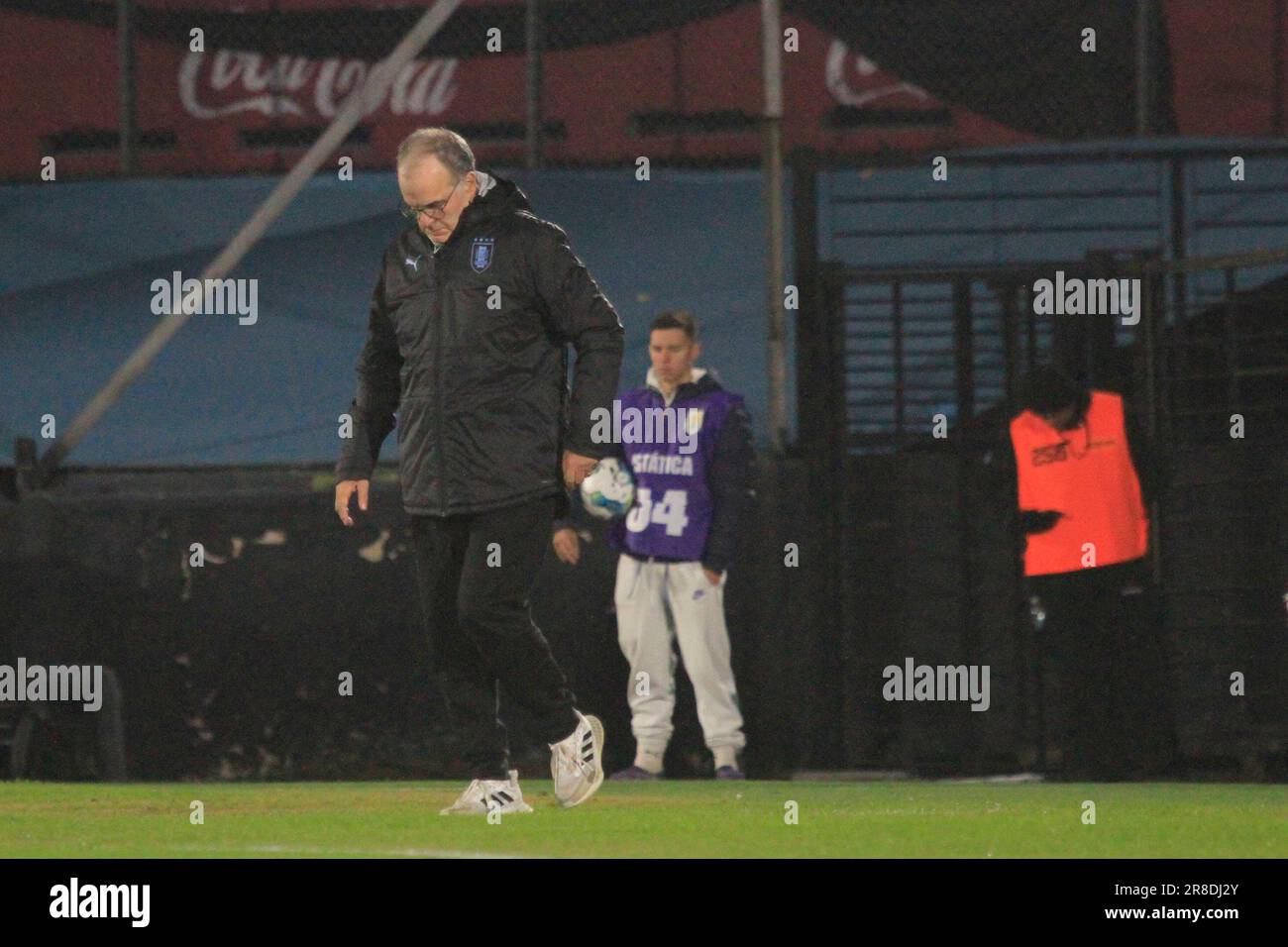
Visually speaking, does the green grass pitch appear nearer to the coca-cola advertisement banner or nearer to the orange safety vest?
the orange safety vest

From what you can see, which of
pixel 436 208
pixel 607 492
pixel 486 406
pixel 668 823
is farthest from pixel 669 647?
pixel 436 208

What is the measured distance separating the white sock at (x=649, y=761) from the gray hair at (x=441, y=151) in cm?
440

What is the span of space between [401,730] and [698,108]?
11.1 feet

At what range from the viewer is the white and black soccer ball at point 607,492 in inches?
459

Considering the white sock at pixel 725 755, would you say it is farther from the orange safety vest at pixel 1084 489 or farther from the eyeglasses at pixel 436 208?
the eyeglasses at pixel 436 208

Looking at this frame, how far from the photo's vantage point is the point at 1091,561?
11625 mm

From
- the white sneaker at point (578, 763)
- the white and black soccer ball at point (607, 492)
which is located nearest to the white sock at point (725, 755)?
the white and black soccer ball at point (607, 492)

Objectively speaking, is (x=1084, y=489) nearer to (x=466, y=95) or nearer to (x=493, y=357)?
(x=466, y=95)

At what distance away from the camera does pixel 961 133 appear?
1302 centimetres

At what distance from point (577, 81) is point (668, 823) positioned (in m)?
5.66

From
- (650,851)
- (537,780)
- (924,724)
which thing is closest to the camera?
(650,851)

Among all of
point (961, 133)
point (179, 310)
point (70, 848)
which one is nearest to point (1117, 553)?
point (961, 133)

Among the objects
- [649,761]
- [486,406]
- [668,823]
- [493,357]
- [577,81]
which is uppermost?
[577,81]

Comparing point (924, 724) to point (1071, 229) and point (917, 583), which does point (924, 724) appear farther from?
point (1071, 229)
